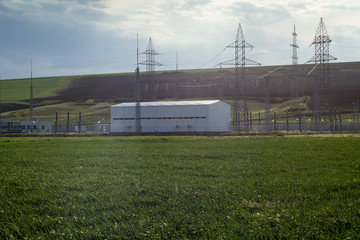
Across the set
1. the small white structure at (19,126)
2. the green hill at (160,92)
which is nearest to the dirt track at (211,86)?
the green hill at (160,92)

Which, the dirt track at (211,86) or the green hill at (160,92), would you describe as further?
the dirt track at (211,86)

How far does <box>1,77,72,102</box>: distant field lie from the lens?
484ft

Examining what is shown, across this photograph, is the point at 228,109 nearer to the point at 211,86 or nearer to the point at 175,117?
the point at 175,117

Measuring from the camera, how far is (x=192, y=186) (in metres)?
9.89

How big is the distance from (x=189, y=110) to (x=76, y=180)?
57132 mm

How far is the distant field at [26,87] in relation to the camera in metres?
148

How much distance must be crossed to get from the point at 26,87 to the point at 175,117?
378 feet

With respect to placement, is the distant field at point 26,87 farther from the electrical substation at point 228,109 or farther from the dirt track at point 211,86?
the electrical substation at point 228,109

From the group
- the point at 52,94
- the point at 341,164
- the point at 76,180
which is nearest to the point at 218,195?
the point at 76,180

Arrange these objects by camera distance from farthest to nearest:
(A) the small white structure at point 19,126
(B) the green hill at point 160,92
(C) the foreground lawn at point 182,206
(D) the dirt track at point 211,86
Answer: (D) the dirt track at point 211,86
(B) the green hill at point 160,92
(A) the small white structure at point 19,126
(C) the foreground lawn at point 182,206

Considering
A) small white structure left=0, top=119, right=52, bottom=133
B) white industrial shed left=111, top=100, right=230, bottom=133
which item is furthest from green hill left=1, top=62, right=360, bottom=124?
white industrial shed left=111, top=100, right=230, bottom=133

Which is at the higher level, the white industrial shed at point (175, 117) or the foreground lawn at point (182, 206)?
the white industrial shed at point (175, 117)

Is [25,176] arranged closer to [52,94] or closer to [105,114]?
[105,114]

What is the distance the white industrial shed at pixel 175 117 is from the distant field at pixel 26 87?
82417mm
